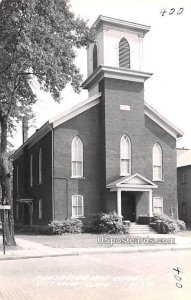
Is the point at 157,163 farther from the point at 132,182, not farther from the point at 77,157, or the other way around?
the point at 77,157

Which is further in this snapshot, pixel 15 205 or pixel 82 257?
pixel 15 205

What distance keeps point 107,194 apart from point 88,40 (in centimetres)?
1268

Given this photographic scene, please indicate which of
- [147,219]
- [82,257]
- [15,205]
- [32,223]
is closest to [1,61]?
[82,257]

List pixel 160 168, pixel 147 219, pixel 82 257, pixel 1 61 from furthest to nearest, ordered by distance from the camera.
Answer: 1. pixel 160 168
2. pixel 147 219
3. pixel 1 61
4. pixel 82 257

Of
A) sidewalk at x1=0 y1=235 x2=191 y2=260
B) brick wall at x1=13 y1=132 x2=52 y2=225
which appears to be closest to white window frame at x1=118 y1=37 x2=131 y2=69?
brick wall at x1=13 y1=132 x2=52 y2=225

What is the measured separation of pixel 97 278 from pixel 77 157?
20103 mm

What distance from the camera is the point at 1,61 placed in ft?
68.4

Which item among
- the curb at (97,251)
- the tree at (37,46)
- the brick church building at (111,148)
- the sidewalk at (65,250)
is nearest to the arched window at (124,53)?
the brick church building at (111,148)

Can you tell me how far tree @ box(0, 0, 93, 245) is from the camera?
63.2 feet

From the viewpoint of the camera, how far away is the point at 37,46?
64.5 ft

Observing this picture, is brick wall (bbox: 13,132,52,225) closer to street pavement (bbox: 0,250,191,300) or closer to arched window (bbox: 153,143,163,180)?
arched window (bbox: 153,143,163,180)

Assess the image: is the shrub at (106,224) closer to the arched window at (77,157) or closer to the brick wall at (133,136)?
the brick wall at (133,136)

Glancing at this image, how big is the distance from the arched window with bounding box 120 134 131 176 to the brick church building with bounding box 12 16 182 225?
1 cm

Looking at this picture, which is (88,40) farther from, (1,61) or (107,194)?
(107,194)
